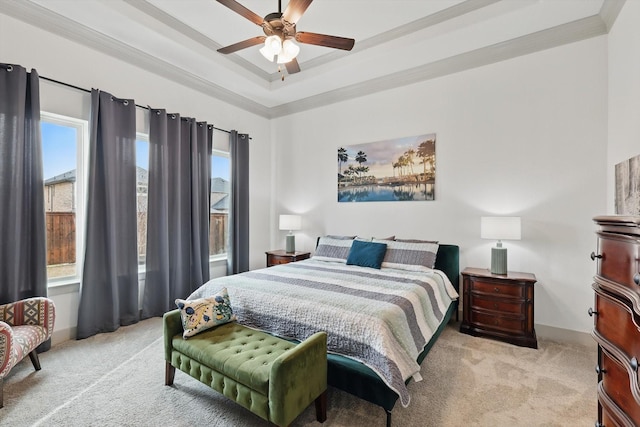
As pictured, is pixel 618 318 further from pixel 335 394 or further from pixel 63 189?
pixel 63 189

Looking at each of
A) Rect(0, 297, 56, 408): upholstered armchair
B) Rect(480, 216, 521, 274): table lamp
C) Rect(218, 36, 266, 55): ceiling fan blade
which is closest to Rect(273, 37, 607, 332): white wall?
Rect(480, 216, 521, 274): table lamp

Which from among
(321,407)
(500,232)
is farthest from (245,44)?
(500,232)

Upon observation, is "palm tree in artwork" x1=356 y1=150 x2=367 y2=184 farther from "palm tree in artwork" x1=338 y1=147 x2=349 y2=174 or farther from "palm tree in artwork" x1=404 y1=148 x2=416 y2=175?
"palm tree in artwork" x1=404 y1=148 x2=416 y2=175

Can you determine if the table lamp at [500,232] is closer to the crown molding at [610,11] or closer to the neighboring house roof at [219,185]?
the crown molding at [610,11]

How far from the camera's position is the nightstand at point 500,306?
9.44ft

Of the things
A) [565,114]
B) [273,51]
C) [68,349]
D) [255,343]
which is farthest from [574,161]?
[68,349]

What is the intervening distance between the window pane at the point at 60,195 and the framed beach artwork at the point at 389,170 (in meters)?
3.30

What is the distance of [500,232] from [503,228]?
0.17 feet

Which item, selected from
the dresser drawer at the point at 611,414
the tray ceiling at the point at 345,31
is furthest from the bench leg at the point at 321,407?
the tray ceiling at the point at 345,31

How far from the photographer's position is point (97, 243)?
307cm

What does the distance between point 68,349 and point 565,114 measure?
5492 mm

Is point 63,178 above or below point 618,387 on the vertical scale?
above

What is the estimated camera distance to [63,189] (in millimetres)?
3053

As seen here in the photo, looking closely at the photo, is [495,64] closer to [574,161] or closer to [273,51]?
[574,161]
